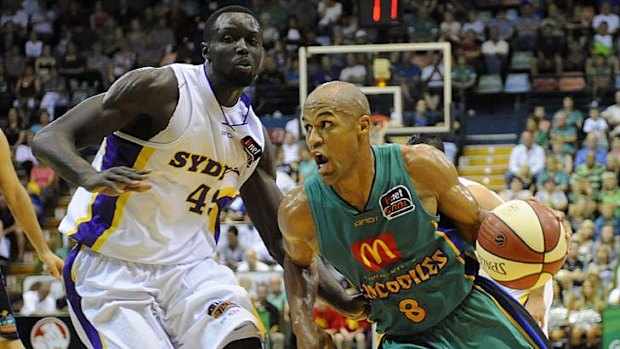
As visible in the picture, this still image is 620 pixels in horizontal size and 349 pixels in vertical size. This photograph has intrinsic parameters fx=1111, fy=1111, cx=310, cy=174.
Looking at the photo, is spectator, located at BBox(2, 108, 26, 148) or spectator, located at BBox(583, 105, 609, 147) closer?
spectator, located at BBox(583, 105, 609, 147)

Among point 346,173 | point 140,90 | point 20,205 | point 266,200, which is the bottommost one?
point 20,205

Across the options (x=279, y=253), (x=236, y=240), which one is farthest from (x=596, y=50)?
(x=279, y=253)

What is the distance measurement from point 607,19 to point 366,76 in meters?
5.59

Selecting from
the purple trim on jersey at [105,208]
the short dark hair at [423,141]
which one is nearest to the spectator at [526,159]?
the short dark hair at [423,141]

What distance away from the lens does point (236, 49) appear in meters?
4.92

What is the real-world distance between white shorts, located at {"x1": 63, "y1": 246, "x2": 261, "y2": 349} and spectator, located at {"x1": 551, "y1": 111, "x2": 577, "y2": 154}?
10.8 meters

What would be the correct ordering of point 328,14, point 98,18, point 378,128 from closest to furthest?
point 378,128
point 328,14
point 98,18

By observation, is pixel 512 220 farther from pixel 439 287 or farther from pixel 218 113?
pixel 218 113

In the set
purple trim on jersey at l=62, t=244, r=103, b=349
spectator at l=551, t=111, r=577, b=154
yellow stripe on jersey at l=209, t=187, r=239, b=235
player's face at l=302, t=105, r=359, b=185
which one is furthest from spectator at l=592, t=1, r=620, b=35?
player's face at l=302, t=105, r=359, b=185

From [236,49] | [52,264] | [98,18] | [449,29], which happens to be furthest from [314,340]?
[98,18]

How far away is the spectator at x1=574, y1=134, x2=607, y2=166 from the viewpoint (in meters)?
14.3

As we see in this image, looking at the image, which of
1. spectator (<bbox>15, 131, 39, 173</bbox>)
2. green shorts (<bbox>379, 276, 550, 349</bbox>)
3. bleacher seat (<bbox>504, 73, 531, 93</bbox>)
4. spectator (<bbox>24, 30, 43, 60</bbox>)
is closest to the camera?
green shorts (<bbox>379, 276, 550, 349</bbox>)

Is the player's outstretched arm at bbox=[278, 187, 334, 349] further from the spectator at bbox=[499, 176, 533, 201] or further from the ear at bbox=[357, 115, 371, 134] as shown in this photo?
the spectator at bbox=[499, 176, 533, 201]

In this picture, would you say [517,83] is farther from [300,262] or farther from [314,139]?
[314,139]
